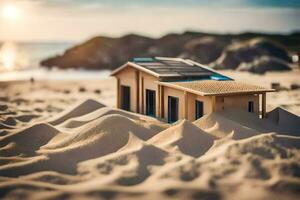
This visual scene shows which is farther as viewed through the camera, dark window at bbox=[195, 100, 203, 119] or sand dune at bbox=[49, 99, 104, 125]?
sand dune at bbox=[49, 99, 104, 125]

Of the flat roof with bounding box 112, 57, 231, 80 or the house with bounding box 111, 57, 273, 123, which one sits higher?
the flat roof with bounding box 112, 57, 231, 80

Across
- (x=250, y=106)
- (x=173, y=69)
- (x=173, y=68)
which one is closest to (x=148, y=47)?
(x=173, y=68)

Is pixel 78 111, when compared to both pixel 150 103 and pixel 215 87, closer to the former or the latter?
pixel 150 103

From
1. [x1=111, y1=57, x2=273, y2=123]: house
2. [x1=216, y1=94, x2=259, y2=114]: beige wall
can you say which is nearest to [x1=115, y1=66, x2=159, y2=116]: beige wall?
[x1=111, y1=57, x2=273, y2=123]: house

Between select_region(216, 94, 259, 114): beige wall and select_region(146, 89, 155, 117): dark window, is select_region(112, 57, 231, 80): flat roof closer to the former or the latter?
select_region(146, 89, 155, 117): dark window

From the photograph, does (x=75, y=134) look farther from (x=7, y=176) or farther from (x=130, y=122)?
(x=7, y=176)

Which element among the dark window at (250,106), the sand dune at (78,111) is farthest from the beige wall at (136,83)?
the dark window at (250,106)
